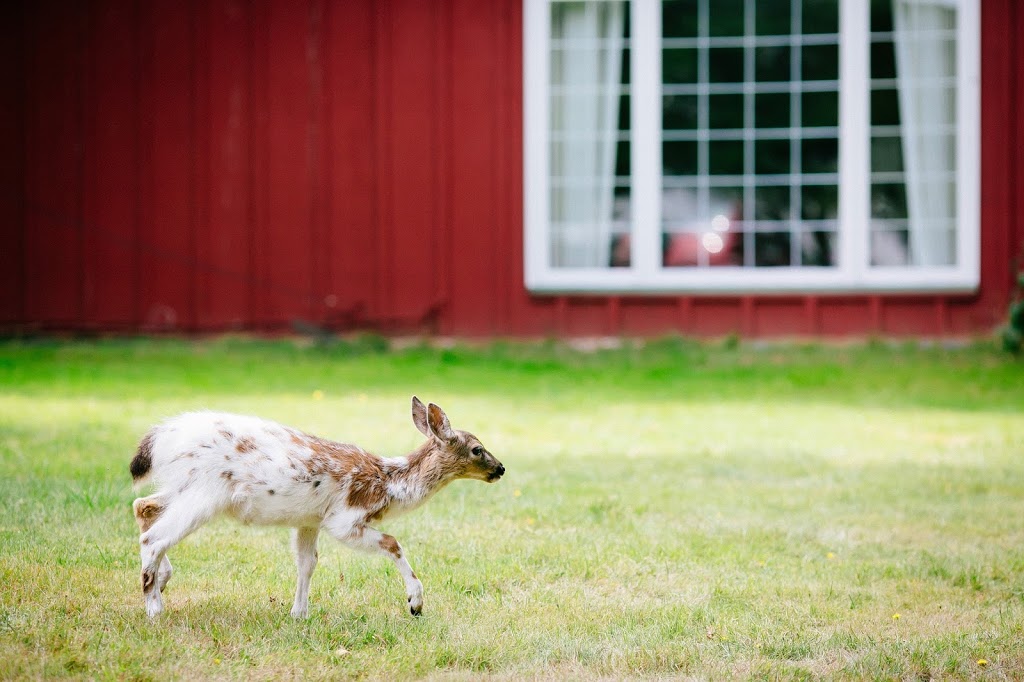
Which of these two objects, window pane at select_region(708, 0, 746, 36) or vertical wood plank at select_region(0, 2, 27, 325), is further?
vertical wood plank at select_region(0, 2, 27, 325)

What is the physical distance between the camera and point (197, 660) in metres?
Answer: 3.70

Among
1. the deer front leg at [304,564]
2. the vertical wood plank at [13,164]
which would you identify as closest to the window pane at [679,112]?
the vertical wood plank at [13,164]

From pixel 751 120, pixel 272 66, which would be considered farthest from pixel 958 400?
pixel 272 66

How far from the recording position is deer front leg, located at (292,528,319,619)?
4.20 metres

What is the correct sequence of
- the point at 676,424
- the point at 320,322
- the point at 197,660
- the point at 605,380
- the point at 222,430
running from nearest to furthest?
1. the point at 197,660
2. the point at 222,430
3. the point at 676,424
4. the point at 605,380
5. the point at 320,322

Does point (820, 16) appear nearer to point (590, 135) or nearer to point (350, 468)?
point (590, 135)

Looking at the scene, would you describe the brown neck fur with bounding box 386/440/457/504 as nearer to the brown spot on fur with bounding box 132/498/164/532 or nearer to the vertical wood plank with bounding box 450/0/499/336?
the brown spot on fur with bounding box 132/498/164/532

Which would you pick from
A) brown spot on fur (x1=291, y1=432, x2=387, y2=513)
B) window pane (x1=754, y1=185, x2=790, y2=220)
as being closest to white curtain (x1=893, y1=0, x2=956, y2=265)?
window pane (x1=754, y1=185, x2=790, y2=220)

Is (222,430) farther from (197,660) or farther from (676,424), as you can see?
(676,424)

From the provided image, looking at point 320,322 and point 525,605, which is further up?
point 320,322

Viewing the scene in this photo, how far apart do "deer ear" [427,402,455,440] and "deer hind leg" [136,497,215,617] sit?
0.77m

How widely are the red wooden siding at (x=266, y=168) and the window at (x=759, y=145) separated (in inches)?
18.9

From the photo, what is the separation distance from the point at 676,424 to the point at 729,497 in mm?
2241

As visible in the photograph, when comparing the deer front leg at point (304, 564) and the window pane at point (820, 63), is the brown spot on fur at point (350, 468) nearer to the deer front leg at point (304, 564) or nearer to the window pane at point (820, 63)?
the deer front leg at point (304, 564)
